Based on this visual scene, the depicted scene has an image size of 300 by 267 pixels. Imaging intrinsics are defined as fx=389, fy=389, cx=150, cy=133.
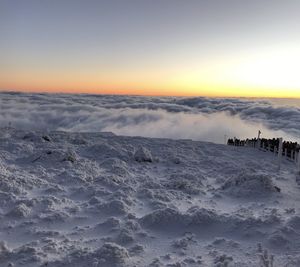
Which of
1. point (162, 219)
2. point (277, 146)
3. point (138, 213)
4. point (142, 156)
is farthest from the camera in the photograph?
point (277, 146)

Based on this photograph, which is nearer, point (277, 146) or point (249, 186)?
point (249, 186)

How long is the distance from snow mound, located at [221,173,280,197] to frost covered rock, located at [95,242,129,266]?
17.8 feet

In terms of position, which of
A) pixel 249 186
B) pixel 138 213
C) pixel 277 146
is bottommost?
pixel 277 146

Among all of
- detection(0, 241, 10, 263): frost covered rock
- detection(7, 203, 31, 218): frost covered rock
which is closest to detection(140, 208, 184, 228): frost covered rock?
detection(7, 203, 31, 218): frost covered rock

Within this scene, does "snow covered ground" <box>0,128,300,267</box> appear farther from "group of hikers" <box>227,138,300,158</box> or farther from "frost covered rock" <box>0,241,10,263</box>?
"group of hikers" <box>227,138,300,158</box>

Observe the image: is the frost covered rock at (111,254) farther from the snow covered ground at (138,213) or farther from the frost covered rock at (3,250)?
the frost covered rock at (3,250)

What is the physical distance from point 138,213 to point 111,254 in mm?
2711

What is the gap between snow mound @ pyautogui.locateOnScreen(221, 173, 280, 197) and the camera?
11.5 m

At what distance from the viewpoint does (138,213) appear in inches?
377

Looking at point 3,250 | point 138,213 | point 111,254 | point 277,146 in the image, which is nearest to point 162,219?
point 138,213

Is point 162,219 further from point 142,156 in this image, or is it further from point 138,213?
point 142,156

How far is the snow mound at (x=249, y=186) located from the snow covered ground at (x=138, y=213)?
0.11ft

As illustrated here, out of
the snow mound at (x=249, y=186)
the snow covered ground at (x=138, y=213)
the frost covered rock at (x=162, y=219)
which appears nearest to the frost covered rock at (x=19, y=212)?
the snow covered ground at (x=138, y=213)

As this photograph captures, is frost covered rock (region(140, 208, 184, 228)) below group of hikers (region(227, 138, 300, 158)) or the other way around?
the other way around
